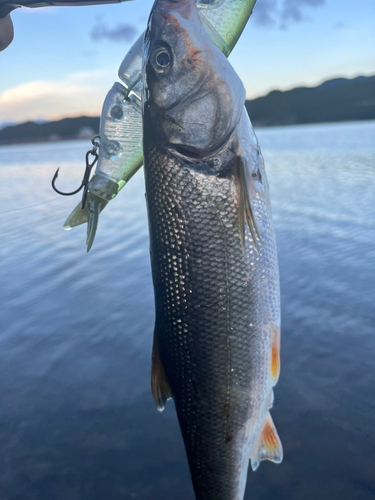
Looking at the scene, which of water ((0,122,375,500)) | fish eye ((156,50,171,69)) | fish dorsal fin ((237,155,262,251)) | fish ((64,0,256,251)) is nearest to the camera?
fish dorsal fin ((237,155,262,251))

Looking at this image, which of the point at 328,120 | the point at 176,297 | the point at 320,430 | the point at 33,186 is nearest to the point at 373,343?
the point at 320,430

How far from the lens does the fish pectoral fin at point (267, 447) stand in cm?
204

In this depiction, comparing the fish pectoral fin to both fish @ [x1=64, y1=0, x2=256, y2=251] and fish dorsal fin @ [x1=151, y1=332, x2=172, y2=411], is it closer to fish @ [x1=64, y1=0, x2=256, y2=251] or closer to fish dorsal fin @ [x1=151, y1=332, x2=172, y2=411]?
fish dorsal fin @ [x1=151, y1=332, x2=172, y2=411]

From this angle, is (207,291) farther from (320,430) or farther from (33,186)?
(33,186)

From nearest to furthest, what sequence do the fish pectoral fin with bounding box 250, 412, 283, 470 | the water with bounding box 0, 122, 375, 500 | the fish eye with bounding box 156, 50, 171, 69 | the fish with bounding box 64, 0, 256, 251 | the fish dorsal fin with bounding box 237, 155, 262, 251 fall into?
the fish dorsal fin with bounding box 237, 155, 262, 251 < the fish eye with bounding box 156, 50, 171, 69 < the fish pectoral fin with bounding box 250, 412, 283, 470 < the fish with bounding box 64, 0, 256, 251 < the water with bounding box 0, 122, 375, 500

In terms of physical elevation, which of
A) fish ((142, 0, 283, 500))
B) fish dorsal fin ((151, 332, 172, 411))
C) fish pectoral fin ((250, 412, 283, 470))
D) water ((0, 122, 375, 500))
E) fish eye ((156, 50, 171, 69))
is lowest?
water ((0, 122, 375, 500))

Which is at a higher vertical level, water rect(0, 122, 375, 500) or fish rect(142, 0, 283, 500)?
fish rect(142, 0, 283, 500)

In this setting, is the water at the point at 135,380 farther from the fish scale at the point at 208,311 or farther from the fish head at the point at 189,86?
the fish head at the point at 189,86

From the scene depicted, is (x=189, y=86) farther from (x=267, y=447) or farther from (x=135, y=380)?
(x=135, y=380)

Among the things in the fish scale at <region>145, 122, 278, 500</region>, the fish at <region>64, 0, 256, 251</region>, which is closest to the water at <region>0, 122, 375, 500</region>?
the fish scale at <region>145, 122, 278, 500</region>

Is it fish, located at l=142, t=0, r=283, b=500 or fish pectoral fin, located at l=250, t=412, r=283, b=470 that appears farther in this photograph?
fish pectoral fin, located at l=250, t=412, r=283, b=470

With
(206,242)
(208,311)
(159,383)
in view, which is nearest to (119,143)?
(206,242)

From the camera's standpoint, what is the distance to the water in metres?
3.38

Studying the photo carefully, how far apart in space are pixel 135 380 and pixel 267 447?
297cm
